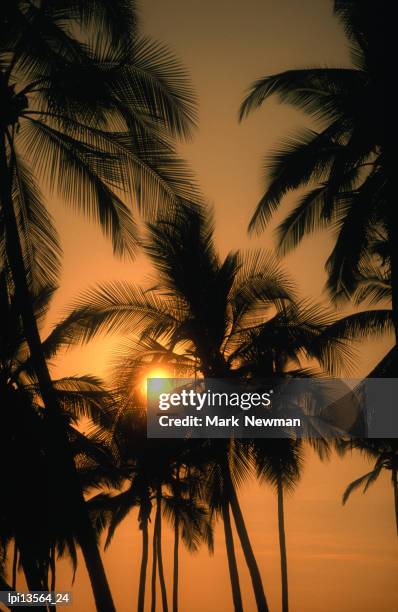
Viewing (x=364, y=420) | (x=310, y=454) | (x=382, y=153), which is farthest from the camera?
(x=310, y=454)

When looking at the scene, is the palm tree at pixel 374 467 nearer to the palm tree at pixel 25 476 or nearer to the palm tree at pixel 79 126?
the palm tree at pixel 25 476

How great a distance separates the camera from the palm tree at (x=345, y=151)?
492 inches

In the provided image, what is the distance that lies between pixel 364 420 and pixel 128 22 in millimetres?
9192

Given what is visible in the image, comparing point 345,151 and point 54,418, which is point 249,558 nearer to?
point 54,418

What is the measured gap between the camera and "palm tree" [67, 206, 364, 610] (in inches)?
661

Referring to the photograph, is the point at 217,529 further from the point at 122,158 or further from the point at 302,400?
the point at 122,158

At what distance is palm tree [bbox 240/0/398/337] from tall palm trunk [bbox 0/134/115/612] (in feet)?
15.6

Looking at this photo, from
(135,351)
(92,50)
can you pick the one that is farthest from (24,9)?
(135,351)

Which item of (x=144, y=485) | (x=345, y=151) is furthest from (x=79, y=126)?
(x=144, y=485)

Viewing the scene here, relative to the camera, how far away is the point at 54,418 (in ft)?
39.4

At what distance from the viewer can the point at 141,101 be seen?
42.2 ft

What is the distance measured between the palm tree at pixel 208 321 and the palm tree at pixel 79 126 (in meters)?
3.47

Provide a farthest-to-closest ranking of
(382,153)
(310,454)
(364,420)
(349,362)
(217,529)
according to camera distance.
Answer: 1. (217,529)
2. (310,454)
3. (364,420)
4. (349,362)
5. (382,153)

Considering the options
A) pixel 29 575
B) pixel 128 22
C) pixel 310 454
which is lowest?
pixel 29 575
